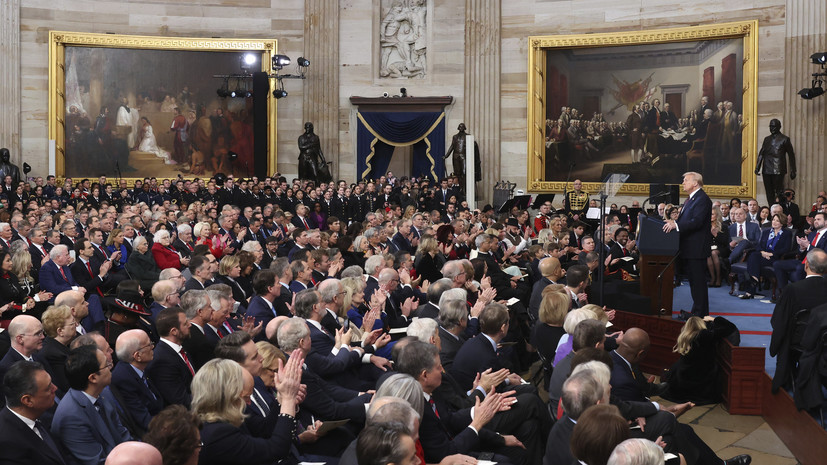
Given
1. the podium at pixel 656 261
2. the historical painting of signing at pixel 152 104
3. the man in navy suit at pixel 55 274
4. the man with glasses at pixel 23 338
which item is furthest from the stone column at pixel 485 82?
the man with glasses at pixel 23 338

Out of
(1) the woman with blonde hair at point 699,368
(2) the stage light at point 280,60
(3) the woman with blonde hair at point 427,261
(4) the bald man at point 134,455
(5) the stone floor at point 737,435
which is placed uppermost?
(2) the stage light at point 280,60

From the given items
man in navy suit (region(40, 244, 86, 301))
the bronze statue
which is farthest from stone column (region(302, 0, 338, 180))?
man in navy suit (region(40, 244, 86, 301))

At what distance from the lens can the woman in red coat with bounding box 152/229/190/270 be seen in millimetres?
11064

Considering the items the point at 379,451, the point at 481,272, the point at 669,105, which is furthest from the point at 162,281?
the point at 669,105

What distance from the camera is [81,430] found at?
4.52 m

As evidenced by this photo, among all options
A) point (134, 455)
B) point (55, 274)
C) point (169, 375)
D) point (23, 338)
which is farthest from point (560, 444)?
point (55, 274)

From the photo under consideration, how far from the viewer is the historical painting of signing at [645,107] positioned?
67.6ft

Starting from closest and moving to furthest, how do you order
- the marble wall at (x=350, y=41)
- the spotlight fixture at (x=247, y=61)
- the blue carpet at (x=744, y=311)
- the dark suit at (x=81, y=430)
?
1. the dark suit at (x=81, y=430)
2. the blue carpet at (x=744, y=311)
3. the marble wall at (x=350, y=41)
4. the spotlight fixture at (x=247, y=61)

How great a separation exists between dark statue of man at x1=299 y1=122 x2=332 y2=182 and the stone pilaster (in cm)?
80

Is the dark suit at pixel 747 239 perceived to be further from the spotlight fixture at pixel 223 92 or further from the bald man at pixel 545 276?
the spotlight fixture at pixel 223 92

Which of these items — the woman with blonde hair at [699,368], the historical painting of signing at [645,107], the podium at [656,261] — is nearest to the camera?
the woman with blonde hair at [699,368]

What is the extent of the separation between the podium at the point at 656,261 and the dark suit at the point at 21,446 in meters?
7.09

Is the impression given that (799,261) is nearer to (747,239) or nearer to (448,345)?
(747,239)

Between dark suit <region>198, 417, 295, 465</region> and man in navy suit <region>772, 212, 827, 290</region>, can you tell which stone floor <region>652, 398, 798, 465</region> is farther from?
man in navy suit <region>772, 212, 827, 290</region>
